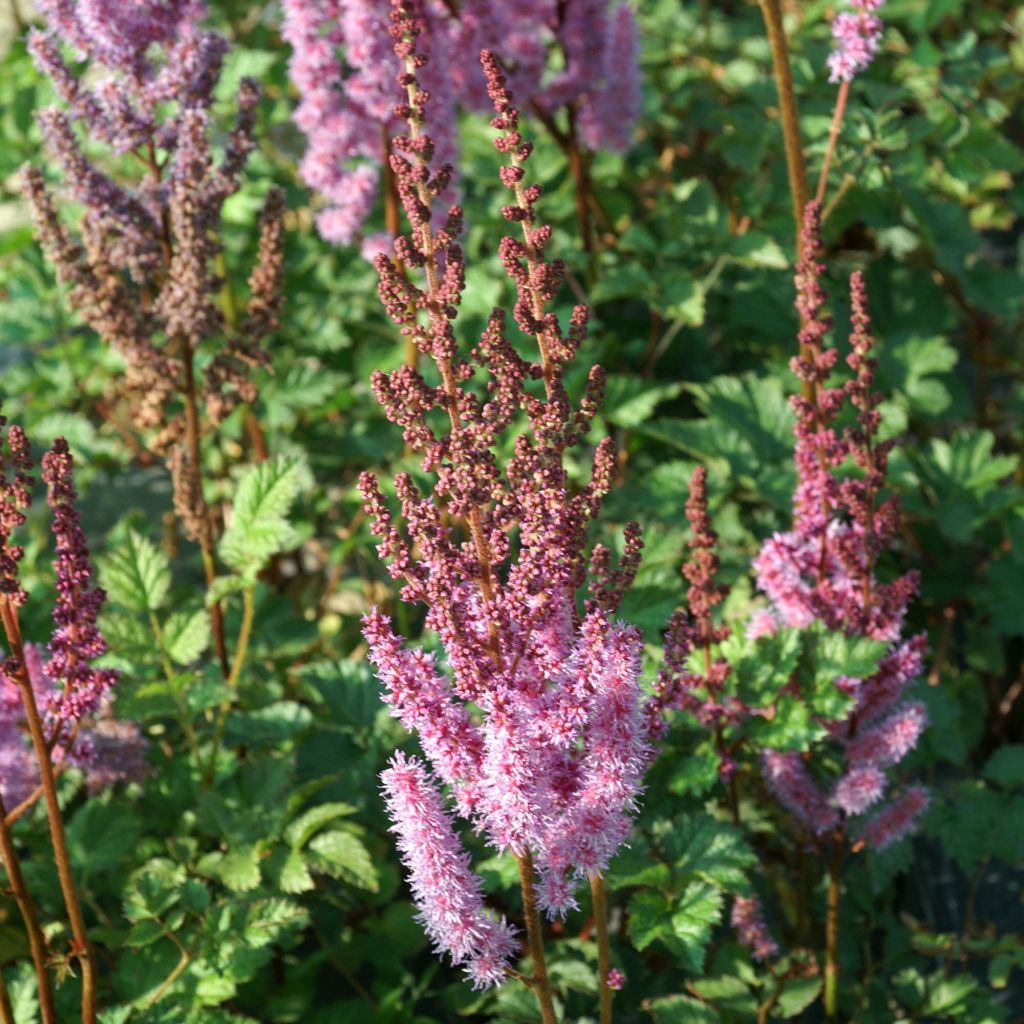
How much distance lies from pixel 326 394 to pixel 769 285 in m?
1.23

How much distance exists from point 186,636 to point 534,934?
1.09 m

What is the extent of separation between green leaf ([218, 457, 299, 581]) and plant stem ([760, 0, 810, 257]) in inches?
→ 42.0

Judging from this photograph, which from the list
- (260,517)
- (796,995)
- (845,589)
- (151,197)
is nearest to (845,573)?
(845,589)

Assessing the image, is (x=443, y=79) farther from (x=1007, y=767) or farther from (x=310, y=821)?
(x=1007, y=767)

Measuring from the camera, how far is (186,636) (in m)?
2.71

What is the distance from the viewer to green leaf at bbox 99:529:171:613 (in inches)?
110

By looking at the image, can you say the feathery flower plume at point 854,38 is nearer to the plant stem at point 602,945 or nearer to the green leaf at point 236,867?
the plant stem at point 602,945

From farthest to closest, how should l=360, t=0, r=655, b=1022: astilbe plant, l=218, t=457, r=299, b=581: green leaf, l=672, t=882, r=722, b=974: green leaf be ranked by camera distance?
1. l=218, t=457, r=299, b=581: green leaf
2. l=672, t=882, r=722, b=974: green leaf
3. l=360, t=0, r=655, b=1022: astilbe plant

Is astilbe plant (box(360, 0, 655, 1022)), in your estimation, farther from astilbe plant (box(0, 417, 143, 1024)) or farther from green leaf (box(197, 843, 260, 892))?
green leaf (box(197, 843, 260, 892))

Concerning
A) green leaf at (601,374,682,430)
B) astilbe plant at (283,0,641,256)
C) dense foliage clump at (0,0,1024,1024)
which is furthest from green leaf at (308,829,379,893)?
astilbe plant at (283,0,641,256)

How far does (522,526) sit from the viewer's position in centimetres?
175

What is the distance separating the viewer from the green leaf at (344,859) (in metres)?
2.39

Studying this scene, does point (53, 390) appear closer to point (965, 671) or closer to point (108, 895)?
point (108, 895)

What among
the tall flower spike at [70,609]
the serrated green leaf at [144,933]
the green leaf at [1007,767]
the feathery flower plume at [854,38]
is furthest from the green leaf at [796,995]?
the feathery flower plume at [854,38]
